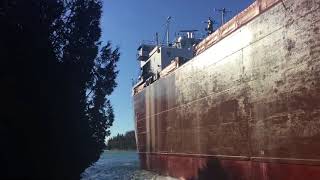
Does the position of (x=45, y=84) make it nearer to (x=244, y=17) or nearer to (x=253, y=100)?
(x=253, y=100)

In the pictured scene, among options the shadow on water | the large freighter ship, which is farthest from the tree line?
the shadow on water

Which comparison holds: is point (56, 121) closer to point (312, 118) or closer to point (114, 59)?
point (114, 59)

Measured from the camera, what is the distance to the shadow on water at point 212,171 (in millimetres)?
14657

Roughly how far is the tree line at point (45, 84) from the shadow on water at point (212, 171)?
16.3ft

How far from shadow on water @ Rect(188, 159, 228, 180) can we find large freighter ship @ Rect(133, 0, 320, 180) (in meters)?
0.03

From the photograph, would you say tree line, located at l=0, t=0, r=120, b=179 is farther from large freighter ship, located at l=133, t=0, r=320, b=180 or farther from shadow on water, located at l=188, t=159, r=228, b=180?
shadow on water, located at l=188, t=159, r=228, b=180

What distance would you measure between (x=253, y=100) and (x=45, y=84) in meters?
6.26

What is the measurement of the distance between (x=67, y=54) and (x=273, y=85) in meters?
5.05

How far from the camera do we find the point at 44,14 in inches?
360

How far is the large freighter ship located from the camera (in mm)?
10039

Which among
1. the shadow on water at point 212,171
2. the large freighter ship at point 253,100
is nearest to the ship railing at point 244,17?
the large freighter ship at point 253,100

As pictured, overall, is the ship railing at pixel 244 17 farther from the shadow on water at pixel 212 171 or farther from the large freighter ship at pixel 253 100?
the shadow on water at pixel 212 171

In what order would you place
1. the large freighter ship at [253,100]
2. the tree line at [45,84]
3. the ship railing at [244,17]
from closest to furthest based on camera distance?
the tree line at [45,84] < the large freighter ship at [253,100] < the ship railing at [244,17]

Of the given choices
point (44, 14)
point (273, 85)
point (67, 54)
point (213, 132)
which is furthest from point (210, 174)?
point (44, 14)
